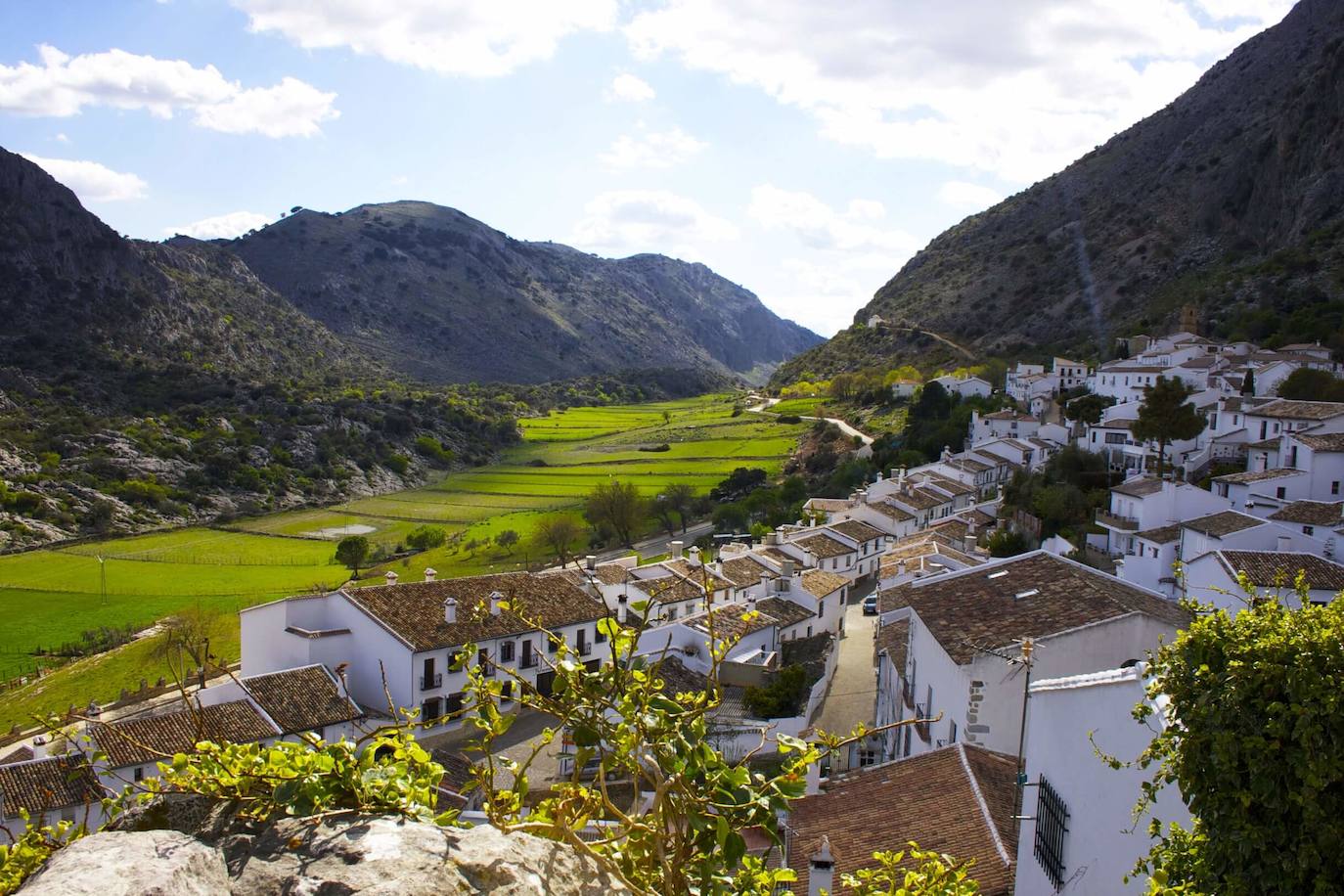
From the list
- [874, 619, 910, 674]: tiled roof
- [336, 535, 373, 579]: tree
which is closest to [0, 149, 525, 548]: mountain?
[336, 535, 373, 579]: tree

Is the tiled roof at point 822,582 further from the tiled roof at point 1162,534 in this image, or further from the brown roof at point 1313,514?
the brown roof at point 1313,514

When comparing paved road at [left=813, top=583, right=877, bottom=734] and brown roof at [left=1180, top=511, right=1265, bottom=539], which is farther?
brown roof at [left=1180, top=511, right=1265, bottom=539]

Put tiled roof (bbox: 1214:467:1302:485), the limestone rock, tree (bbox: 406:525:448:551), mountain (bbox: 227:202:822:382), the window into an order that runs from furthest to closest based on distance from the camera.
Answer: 1. mountain (bbox: 227:202:822:382)
2. tree (bbox: 406:525:448:551)
3. tiled roof (bbox: 1214:467:1302:485)
4. the window
5. the limestone rock

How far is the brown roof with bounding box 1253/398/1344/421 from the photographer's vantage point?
33206 mm

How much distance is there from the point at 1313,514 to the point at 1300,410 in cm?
954

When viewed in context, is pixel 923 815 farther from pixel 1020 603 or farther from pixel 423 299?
pixel 423 299

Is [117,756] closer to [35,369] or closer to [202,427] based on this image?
[202,427]

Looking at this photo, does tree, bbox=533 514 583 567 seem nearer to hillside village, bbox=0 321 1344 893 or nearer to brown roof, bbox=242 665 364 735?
hillside village, bbox=0 321 1344 893

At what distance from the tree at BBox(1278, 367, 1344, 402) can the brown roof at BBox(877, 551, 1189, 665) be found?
28680 mm

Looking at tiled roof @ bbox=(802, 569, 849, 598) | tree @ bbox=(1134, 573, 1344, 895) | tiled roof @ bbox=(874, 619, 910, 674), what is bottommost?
tiled roof @ bbox=(802, 569, 849, 598)

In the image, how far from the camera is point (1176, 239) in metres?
84.6

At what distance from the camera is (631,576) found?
32.7 meters

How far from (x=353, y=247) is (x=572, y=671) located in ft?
594

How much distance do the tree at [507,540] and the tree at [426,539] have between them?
3960mm
